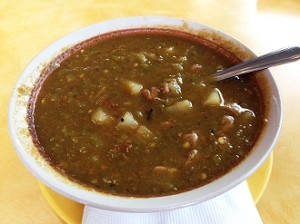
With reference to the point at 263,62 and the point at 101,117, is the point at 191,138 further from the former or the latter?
the point at 263,62

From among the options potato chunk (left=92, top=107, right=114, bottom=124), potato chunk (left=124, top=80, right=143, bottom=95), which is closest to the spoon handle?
potato chunk (left=124, top=80, right=143, bottom=95)

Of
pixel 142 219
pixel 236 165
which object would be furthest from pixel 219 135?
pixel 142 219

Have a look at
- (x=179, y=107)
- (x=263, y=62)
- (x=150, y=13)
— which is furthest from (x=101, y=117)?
(x=150, y=13)

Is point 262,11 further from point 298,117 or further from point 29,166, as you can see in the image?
point 29,166

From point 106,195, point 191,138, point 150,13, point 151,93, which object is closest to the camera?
point 106,195

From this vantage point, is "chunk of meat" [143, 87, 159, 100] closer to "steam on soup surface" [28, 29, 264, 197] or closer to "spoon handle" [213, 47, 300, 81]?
"steam on soup surface" [28, 29, 264, 197]

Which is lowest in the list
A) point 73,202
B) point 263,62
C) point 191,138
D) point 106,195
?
point 73,202
